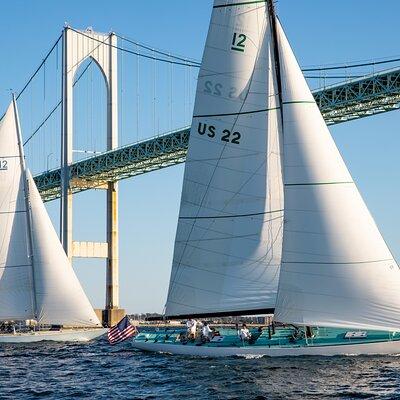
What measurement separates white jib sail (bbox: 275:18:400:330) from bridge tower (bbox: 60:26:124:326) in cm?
3114

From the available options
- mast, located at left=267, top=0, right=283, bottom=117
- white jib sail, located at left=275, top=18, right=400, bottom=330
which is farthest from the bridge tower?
white jib sail, located at left=275, top=18, right=400, bottom=330

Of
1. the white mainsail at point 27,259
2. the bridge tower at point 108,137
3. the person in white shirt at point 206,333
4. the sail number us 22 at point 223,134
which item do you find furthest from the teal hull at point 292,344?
the bridge tower at point 108,137

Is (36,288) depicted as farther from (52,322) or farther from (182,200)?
(182,200)

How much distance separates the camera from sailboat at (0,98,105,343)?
1222 inches

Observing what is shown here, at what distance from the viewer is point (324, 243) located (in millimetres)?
19891

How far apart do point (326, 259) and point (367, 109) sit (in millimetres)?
25618

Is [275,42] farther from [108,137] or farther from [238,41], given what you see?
[108,137]

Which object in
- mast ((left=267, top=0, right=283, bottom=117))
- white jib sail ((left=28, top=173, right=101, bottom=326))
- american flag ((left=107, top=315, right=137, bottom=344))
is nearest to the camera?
mast ((left=267, top=0, right=283, bottom=117))

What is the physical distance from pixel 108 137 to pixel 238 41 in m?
33.9

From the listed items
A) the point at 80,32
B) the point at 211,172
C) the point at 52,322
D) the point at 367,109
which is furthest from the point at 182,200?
the point at 80,32

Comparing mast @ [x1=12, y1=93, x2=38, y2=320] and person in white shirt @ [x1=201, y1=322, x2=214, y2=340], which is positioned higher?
mast @ [x1=12, y1=93, x2=38, y2=320]

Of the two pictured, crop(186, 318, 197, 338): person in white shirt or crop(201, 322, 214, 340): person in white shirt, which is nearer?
crop(201, 322, 214, 340): person in white shirt

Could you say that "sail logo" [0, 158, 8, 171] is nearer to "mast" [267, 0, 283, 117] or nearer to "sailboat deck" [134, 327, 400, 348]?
"sailboat deck" [134, 327, 400, 348]

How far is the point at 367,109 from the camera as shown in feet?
146
